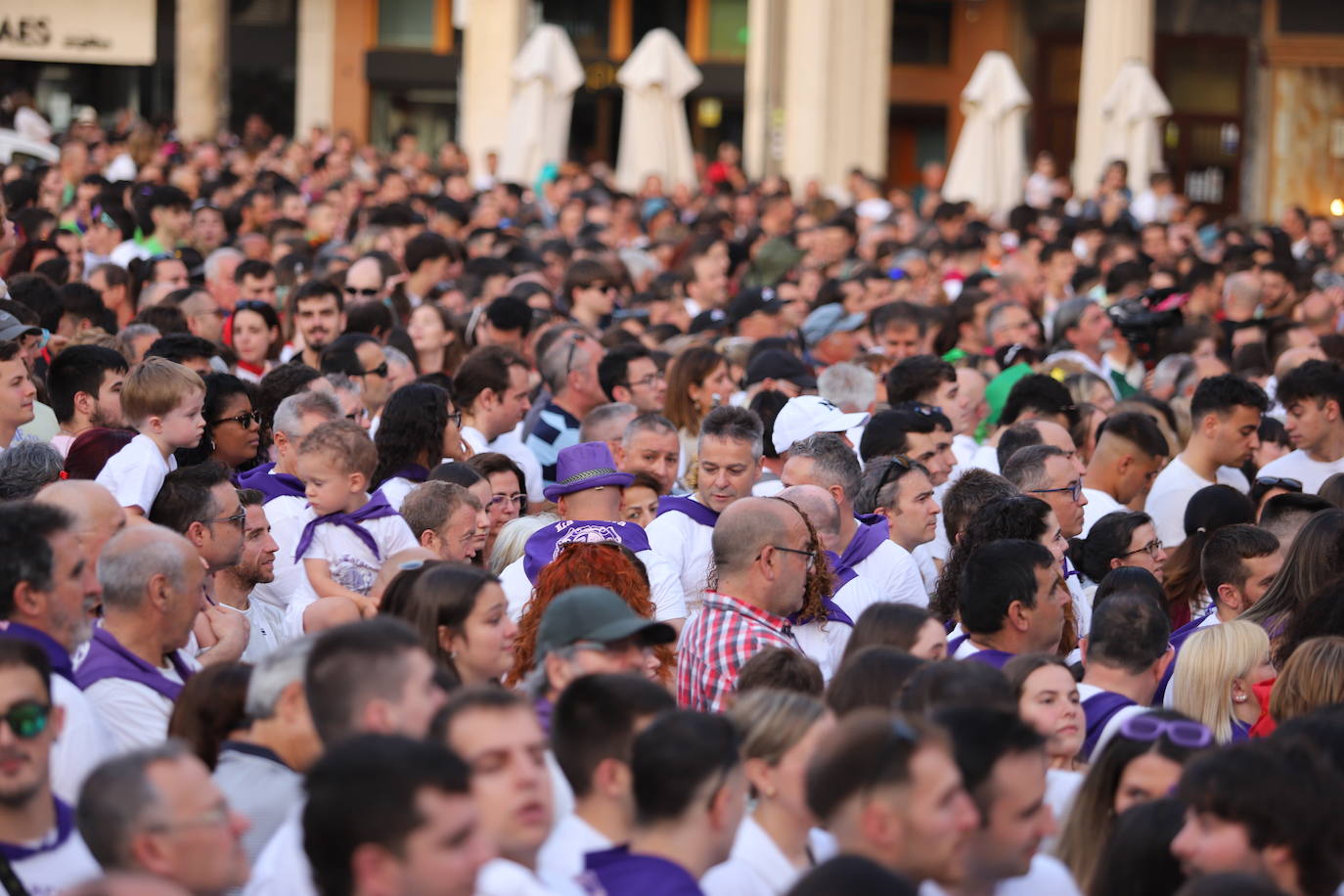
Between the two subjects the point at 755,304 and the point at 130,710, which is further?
the point at 755,304

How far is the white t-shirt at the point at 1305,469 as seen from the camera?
8.94 metres

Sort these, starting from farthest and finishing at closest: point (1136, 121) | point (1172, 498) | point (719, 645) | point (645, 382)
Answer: point (1136, 121) → point (645, 382) → point (1172, 498) → point (719, 645)

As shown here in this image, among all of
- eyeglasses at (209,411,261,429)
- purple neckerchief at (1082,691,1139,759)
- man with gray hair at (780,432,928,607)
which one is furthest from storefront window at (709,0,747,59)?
purple neckerchief at (1082,691,1139,759)

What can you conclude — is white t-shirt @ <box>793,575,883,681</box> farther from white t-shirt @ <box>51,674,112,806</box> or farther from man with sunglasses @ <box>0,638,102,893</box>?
man with sunglasses @ <box>0,638,102,893</box>

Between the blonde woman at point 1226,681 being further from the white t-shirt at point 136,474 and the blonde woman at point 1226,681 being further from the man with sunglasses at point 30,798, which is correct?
the white t-shirt at point 136,474

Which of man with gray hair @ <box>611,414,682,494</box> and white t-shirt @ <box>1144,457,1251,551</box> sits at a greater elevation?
man with gray hair @ <box>611,414,682,494</box>

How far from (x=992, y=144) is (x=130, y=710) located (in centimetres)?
1990

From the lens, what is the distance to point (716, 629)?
18.8ft

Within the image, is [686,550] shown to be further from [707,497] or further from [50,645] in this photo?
[50,645]

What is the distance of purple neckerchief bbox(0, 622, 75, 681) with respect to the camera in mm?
4652

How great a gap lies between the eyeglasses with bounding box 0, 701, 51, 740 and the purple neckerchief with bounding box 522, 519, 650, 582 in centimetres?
236

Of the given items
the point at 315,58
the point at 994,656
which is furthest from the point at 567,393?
the point at 315,58

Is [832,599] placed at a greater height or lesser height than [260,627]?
greater

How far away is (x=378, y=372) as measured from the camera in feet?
29.2
